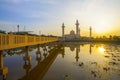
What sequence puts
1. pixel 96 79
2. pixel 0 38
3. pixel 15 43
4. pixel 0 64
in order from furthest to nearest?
pixel 15 43, pixel 96 79, pixel 0 64, pixel 0 38

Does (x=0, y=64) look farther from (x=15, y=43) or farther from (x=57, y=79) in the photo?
(x=57, y=79)

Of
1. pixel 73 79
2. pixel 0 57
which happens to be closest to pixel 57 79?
pixel 73 79

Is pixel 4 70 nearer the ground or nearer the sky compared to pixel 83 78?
nearer the sky

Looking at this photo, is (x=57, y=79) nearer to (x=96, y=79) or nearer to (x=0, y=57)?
(x=96, y=79)

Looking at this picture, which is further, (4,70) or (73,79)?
(73,79)

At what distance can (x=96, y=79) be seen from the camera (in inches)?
701

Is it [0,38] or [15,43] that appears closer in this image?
[0,38]

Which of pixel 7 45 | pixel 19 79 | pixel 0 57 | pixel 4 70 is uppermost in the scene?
Answer: pixel 7 45

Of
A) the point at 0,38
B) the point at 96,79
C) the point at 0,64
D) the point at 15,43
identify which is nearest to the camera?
the point at 0,38

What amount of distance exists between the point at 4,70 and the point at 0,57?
1.20 metres

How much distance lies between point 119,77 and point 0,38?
12.2 meters

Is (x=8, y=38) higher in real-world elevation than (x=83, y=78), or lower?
higher

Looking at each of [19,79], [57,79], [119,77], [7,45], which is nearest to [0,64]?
[7,45]

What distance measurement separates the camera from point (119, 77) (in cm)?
1875
